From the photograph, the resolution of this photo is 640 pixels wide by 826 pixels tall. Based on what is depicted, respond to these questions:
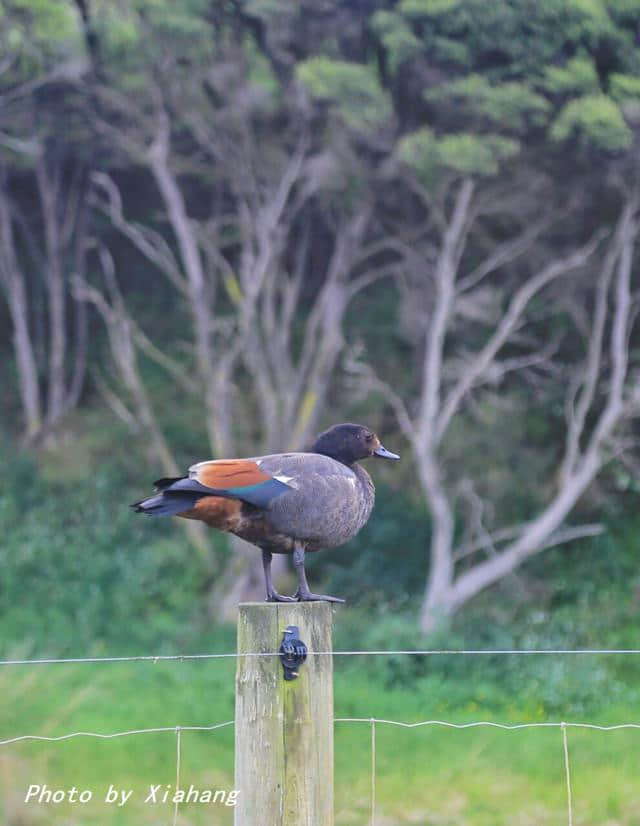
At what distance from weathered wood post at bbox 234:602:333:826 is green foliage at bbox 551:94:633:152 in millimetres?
8992

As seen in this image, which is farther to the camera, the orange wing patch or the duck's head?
the duck's head

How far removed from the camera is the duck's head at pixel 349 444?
17.3 feet

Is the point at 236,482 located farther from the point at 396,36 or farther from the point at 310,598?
the point at 396,36

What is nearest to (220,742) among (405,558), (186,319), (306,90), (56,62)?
(405,558)

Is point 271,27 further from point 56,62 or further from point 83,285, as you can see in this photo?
point 83,285

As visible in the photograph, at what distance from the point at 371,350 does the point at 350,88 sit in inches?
184

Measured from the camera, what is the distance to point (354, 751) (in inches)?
375

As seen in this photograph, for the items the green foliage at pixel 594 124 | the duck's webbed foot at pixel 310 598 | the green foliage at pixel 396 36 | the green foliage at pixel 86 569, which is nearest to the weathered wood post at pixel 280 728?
the duck's webbed foot at pixel 310 598

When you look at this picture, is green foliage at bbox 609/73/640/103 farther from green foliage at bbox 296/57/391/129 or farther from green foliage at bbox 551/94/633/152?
green foliage at bbox 296/57/391/129

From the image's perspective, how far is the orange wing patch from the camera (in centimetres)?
462

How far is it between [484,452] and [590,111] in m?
4.18

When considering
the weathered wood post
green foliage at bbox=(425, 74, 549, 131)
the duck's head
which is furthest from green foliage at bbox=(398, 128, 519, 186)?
the weathered wood post

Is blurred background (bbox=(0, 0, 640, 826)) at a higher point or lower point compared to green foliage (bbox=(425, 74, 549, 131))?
lower

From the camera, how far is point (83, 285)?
16672 millimetres
